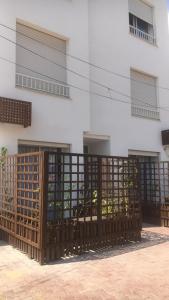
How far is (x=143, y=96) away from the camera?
13.1 meters

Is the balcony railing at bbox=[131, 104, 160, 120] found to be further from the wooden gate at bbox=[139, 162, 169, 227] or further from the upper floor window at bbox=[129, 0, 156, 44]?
the upper floor window at bbox=[129, 0, 156, 44]

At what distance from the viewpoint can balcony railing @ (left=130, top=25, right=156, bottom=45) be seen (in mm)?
13281

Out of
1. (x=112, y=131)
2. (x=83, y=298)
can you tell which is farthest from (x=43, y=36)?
(x=83, y=298)

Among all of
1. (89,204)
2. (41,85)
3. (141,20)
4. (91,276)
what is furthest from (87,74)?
(91,276)

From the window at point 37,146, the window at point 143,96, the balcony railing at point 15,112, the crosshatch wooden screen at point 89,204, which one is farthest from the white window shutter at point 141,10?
the crosshatch wooden screen at point 89,204

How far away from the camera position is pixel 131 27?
13.2 metres

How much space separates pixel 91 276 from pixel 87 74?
707 cm

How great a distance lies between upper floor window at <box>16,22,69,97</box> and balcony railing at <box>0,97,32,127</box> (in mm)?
804

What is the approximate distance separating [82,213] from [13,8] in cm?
623

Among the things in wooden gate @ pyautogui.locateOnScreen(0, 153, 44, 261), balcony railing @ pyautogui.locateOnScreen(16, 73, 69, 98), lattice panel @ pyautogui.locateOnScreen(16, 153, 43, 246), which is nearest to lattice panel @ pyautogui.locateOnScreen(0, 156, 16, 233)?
wooden gate @ pyautogui.locateOnScreen(0, 153, 44, 261)

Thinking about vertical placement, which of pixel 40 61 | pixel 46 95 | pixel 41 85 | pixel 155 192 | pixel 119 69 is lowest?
pixel 155 192

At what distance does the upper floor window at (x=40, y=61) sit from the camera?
9.27 metres

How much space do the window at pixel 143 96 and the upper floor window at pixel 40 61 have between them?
140 inches

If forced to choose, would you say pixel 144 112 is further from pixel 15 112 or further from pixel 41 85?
pixel 15 112
